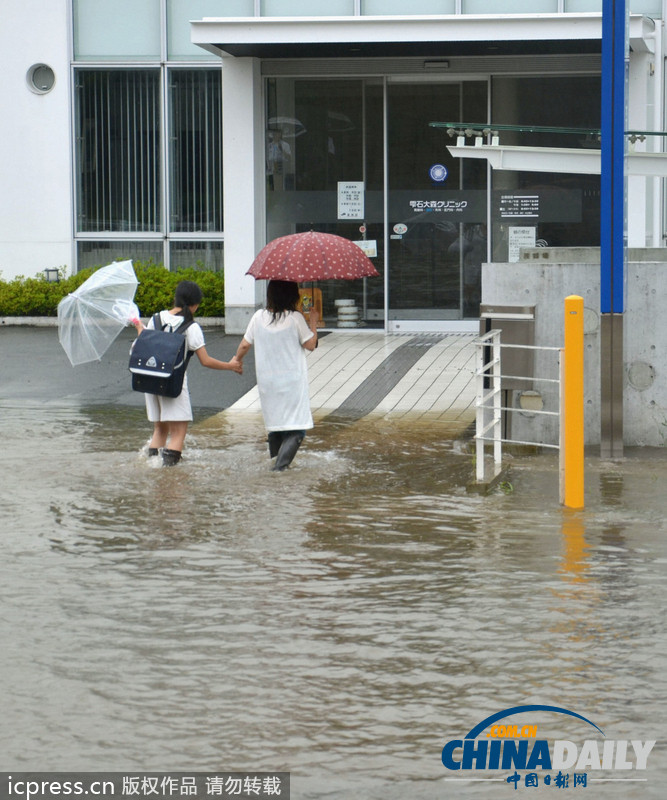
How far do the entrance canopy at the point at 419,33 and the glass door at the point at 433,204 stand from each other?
1.11 meters

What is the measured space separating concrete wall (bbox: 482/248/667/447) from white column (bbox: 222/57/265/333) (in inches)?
289

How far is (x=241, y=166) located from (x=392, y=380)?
499cm

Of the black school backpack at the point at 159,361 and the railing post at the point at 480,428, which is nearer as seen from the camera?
the railing post at the point at 480,428

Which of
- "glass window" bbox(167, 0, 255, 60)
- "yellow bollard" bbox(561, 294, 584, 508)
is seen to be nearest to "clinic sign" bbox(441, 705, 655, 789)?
"yellow bollard" bbox(561, 294, 584, 508)

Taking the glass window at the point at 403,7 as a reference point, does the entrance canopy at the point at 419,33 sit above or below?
below

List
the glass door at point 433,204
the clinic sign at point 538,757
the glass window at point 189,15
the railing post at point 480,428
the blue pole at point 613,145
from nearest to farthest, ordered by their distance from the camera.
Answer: the clinic sign at point 538,757, the railing post at point 480,428, the blue pole at point 613,145, the glass door at point 433,204, the glass window at point 189,15

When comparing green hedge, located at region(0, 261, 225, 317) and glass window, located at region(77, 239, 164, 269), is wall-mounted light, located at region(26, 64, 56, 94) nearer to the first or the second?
glass window, located at region(77, 239, 164, 269)

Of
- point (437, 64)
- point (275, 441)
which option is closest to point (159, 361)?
point (275, 441)

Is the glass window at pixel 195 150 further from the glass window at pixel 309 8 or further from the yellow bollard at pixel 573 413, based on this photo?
the yellow bollard at pixel 573 413

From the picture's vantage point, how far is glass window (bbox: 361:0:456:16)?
1808 cm

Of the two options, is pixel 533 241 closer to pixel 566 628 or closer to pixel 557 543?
pixel 557 543

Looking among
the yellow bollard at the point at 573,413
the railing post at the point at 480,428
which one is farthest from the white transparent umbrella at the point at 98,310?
the yellow bollard at the point at 573,413

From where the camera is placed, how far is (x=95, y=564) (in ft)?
24.4

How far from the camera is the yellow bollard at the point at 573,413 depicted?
8805 mm
